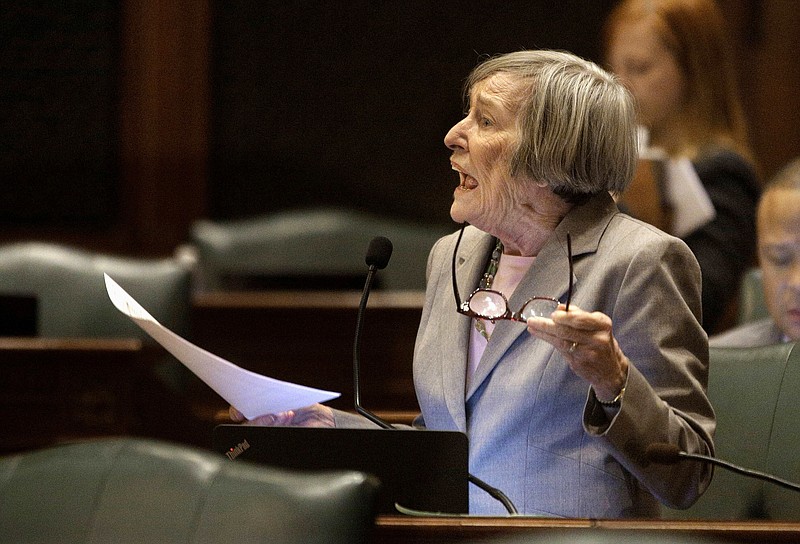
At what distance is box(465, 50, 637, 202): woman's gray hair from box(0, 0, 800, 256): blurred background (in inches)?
148

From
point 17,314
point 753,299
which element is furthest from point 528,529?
point 17,314

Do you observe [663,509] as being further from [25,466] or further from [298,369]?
[298,369]

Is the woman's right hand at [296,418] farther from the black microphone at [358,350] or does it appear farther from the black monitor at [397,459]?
the black monitor at [397,459]

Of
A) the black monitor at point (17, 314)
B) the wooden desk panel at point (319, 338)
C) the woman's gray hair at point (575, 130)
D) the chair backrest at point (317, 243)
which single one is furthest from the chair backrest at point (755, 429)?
the chair backrest at point (317, 243)

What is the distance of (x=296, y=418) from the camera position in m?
1.98

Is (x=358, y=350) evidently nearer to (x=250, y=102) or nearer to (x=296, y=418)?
(x=296, y=418)

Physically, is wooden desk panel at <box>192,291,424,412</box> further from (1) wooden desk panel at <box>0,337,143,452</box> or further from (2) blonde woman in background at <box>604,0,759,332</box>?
(2) blonde woman in background at <box>604,0,759,332</box>

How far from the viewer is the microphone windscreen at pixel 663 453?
1677 mm

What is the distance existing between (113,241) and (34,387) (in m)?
2.45

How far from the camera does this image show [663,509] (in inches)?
89.7

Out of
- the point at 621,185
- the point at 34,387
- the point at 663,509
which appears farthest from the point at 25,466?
the point at 34,387

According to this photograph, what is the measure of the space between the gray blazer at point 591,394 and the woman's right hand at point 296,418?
0.20 metres

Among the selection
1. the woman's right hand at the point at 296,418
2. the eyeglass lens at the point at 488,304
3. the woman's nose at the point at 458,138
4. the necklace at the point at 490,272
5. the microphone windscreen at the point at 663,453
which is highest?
the woman's nose at the point at 458,138

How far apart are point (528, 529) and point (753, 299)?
5.59ft
